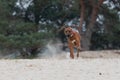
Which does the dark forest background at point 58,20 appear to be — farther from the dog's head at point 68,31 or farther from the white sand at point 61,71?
the white sand at point 61,71

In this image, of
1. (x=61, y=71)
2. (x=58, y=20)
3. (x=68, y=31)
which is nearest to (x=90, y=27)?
(x=58, y=20)

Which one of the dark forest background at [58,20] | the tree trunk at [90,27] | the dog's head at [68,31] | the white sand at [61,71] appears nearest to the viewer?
the white sand at [61,71]

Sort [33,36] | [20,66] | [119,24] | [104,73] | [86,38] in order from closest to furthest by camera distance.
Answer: [104,73]
[20,66]
[33,36]
[86,38]
[119,24]

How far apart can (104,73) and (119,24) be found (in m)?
17.1

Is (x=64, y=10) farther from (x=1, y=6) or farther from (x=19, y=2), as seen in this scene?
(x=1, y=6)

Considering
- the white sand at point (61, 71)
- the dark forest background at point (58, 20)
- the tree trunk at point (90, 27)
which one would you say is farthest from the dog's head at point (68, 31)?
the tree trunk at point (90, 27)

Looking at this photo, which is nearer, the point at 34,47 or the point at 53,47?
the point at 34,47

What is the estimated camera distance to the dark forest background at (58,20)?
68.7 feet

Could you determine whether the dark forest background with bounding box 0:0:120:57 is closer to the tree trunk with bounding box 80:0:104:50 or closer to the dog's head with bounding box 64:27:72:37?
the tree trunk with bounding box 80:0:104:50

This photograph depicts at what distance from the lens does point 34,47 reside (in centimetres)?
2012

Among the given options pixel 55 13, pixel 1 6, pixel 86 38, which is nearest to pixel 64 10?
pixel 55 13

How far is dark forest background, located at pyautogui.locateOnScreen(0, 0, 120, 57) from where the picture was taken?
68.7 feet

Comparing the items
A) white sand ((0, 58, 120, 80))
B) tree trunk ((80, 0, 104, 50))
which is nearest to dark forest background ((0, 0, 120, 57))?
tree trunk ((80, 0, 104, 50))

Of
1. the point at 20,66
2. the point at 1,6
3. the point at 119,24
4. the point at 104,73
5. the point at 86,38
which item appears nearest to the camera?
the point at 104,73
